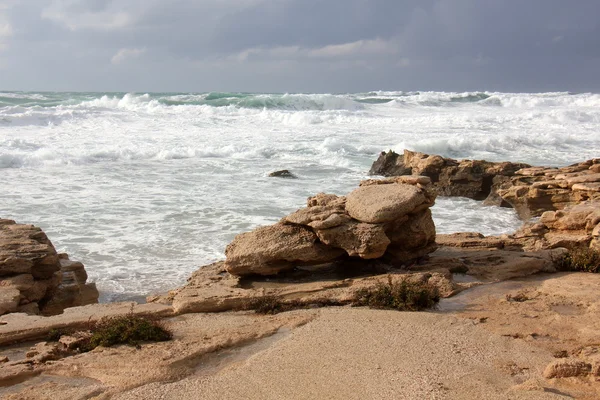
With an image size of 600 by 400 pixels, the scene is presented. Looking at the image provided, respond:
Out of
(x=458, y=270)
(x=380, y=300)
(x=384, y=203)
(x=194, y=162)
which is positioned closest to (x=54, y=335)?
(x=380, y=300)

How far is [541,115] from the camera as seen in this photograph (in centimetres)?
4334

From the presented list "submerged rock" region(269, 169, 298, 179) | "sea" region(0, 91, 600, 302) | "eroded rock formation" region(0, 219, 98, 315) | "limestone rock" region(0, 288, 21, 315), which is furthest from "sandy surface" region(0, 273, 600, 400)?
"submerged rock" region(269, 169, 298, 179)

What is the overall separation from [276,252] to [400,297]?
1.73 meters

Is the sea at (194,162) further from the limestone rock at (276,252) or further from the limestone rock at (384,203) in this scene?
the limestone rock at (384,203)

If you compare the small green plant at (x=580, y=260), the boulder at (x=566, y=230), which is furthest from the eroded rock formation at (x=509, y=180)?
the small green plant at (x=580, y=260)

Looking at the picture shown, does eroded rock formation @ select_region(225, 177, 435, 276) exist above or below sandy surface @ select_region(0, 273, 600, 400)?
above

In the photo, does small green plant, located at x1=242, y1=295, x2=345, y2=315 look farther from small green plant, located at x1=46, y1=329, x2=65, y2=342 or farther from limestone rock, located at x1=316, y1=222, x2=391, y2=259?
small green plant, located at x1=46, y1=329, x2=65, y2=342

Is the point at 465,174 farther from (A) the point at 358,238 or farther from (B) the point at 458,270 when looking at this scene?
(A) the point at 358,238

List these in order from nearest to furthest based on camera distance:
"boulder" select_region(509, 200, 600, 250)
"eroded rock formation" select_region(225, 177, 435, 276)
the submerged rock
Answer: "eroded rock formation" select_region(225, 177, 435, 276), "boulder" select_region(509, 200, 600, 250), the submerged rock

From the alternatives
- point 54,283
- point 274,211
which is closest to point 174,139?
point 274,211

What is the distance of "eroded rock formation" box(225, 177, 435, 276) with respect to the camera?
7031 mm

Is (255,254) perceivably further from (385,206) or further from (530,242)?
(530,242)

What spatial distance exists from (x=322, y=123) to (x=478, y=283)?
31886 millimetres

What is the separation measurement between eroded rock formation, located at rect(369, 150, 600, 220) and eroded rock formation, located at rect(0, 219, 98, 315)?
23.2ft
